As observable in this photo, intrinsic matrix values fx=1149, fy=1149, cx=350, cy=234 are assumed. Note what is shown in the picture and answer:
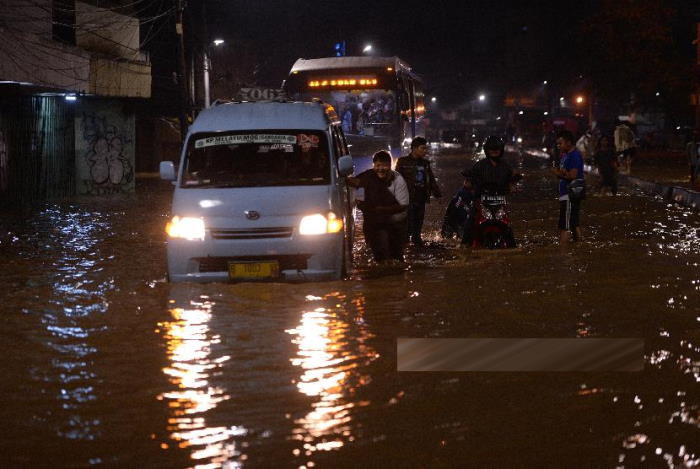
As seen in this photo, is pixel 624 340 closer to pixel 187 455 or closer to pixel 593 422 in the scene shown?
pixel 593 422

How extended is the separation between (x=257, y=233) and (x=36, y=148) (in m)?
19.4

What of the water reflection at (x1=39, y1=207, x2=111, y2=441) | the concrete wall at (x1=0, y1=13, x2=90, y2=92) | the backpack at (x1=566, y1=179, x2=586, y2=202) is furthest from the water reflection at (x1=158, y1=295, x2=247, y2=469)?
the concrete wall at (x1=0, y1=13, x2=90, y2=92)

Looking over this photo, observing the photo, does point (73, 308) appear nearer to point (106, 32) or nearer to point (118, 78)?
point (118, 78)

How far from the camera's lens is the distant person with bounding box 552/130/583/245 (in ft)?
54.0

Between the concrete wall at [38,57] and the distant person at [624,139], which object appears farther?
the distant person at [624,139]

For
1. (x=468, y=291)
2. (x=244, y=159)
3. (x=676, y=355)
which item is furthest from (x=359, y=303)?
(x=676, y=355)

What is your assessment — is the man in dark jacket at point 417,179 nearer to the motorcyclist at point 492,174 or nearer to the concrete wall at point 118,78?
the motorcyclist at point 492,174

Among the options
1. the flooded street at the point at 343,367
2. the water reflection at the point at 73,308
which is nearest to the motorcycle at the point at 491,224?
the flooded street at the point at 343,367

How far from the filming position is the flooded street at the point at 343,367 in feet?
20.8

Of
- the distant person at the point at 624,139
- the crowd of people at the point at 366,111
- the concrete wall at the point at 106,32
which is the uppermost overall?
the concrete wall at the point at 106,32

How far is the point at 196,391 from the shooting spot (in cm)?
784

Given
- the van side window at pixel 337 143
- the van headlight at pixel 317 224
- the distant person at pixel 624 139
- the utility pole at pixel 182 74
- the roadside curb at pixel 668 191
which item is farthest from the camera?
the distant person at pixel 624 139

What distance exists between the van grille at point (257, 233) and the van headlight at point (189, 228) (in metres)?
0.22

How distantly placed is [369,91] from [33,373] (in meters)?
20.3
